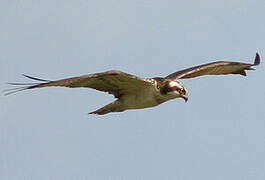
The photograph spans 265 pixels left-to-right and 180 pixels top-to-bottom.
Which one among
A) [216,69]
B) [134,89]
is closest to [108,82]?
[134,89]

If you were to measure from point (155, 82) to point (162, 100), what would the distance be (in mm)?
349

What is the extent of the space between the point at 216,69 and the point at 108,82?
143 inches

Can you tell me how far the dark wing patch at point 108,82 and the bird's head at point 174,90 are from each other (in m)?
0.38

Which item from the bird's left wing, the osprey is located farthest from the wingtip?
the osprey

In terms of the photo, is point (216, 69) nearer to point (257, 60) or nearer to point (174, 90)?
point (257, 60)

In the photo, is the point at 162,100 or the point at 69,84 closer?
the point at 69,84

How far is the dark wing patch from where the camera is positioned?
47.5 ft

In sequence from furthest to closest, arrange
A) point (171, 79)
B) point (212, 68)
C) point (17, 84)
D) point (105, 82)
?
point (212, 68), point (171, 79), point (105, 82), point (17, 84)

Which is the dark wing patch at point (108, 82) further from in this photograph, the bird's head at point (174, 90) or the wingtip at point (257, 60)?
the wingtip at point (257, 60)

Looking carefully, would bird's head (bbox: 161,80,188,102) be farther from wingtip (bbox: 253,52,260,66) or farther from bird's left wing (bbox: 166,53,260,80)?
wingtip (bbox: 253,52,260,66)

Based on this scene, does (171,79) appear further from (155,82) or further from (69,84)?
(69,84)

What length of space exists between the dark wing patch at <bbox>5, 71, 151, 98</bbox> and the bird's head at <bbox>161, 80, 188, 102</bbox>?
375 millimetres

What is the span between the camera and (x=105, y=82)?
629 inches

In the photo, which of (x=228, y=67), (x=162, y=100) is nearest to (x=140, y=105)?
(x=162, y=100)
